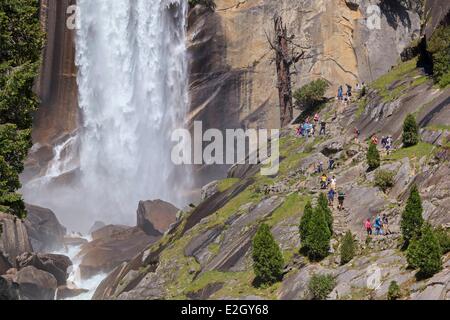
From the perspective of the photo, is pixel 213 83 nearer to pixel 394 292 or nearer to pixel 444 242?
pixel 444 242

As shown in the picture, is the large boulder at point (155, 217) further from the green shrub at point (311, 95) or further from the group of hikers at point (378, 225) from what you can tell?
the group of hikers at point (378, 225)

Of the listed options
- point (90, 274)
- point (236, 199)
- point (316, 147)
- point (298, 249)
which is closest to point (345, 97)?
point (316, 147)

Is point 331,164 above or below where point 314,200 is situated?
above

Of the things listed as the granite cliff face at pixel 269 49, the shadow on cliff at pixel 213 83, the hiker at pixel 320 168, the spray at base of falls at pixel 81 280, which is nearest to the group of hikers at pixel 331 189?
the hiker at pixel 320 168

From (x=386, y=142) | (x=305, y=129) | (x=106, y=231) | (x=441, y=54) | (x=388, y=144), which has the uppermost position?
(x=441, y=54)

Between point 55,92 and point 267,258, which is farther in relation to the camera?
point 55,92

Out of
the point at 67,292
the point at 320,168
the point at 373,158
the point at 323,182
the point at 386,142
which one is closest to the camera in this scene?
the point at 373,158

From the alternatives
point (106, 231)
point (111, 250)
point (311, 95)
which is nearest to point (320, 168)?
point (311, 95)
